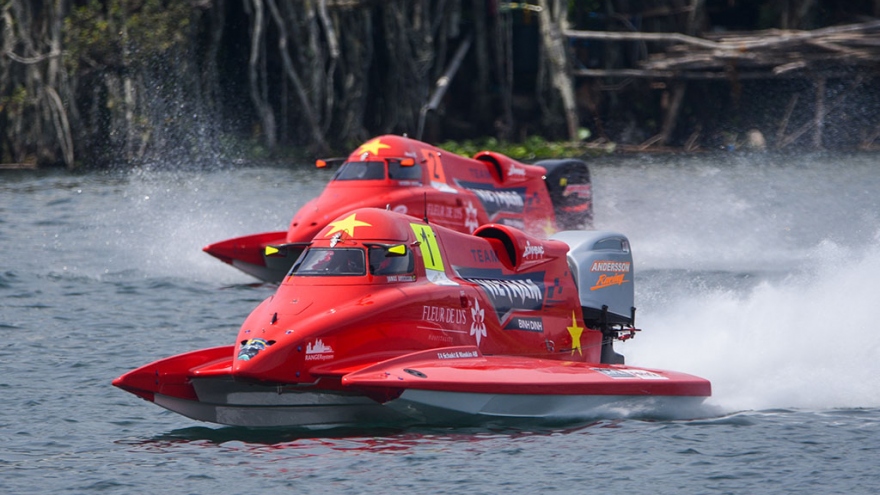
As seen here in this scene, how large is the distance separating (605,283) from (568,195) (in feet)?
19.9

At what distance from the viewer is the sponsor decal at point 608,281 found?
33.0 ft

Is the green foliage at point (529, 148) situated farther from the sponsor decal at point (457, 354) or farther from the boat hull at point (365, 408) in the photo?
the boat hull at point (365, 408)


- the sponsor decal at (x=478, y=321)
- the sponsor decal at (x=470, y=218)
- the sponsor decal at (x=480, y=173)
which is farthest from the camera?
the sponsor decal at (x=480, y=173)

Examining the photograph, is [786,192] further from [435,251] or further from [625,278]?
[435,251]

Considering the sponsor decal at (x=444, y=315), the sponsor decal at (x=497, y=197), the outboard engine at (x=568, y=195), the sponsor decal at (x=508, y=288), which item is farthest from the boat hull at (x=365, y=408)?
the outboard engine at (x=568, y=195)

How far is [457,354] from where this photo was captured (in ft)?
27.5

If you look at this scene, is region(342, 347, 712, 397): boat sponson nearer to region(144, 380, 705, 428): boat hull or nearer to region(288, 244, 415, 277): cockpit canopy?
region(144, 380, 705, 428): boat hull

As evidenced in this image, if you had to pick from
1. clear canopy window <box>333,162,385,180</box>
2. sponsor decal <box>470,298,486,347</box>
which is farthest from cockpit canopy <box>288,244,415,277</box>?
clear canopy window <box>333,162,385,180</box>

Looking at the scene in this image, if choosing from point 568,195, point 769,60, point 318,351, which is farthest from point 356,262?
point 769,60

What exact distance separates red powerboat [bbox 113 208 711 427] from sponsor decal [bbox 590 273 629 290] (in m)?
0.85

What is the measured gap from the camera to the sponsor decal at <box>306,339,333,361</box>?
770 cm

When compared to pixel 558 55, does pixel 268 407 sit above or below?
below

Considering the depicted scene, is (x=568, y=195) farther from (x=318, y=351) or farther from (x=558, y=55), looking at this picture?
(x=558, y=55)

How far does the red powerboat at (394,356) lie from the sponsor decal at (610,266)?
2.94ft
